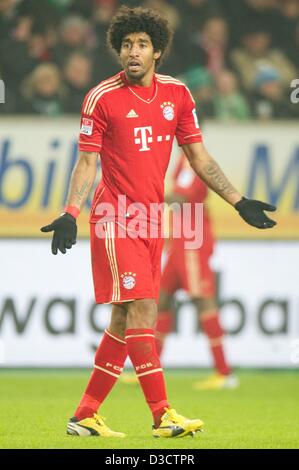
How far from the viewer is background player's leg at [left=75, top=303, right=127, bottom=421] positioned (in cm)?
754

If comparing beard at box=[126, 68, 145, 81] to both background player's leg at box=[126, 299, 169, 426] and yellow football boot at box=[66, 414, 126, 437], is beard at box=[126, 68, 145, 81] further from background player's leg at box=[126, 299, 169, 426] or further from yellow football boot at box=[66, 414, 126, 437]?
yellow football boot at box=[66, 414, 126, 437]

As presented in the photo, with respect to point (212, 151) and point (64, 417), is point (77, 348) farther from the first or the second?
point (64, 417)

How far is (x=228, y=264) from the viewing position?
1254 centimetres

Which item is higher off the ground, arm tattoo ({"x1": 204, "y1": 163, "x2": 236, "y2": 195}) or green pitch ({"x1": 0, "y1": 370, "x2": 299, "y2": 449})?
arm tattoo ({"x1": 204, "y1": 163, "x2": 236, "y2": 195})

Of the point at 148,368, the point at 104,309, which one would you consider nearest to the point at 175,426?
the point at 148,368

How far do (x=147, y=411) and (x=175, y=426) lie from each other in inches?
85.6

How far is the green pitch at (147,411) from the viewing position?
7215 mm

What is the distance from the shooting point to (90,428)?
7.48 meters

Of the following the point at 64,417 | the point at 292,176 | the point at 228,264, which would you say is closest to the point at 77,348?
the point at 228,264

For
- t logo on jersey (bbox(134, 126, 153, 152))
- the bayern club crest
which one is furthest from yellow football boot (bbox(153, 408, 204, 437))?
the bayern club crest

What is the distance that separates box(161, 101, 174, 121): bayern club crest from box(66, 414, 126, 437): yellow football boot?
1722 mm

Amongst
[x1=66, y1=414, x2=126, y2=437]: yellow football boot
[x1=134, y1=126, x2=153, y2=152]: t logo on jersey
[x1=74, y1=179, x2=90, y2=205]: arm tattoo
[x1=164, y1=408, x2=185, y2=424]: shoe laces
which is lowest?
[x1=66, y1=414, x2=126, y2=437]: yellow football boot
